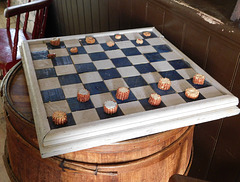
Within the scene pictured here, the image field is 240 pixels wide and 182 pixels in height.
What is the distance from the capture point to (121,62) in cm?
151

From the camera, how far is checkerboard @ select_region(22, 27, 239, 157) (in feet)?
3.36

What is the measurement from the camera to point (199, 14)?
1525mm

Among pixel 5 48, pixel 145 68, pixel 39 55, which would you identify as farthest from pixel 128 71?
pixel 5 48

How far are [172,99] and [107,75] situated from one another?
1.21 ft

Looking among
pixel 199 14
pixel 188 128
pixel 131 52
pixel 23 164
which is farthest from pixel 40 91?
pixel 199 14

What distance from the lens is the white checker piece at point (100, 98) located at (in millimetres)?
1171

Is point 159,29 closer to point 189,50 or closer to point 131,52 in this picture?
point 189,50

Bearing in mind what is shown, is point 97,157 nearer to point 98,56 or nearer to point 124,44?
point 98,56

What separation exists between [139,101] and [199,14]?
69 cm

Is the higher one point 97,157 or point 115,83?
point 115,83

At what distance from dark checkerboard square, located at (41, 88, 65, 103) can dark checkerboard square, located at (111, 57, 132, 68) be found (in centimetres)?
38

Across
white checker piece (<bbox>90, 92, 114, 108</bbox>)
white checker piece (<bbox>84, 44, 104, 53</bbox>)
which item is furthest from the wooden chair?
white checker piece (<bbox>90, 92, 114, 108</bbox>)

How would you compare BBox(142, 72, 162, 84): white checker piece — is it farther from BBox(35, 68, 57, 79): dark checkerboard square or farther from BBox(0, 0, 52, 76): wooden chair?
BBox(0, 0, 52, 76): wooden chair

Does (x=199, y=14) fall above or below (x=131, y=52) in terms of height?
above
